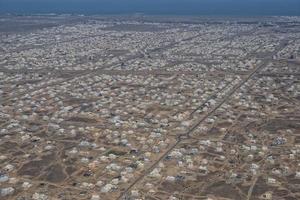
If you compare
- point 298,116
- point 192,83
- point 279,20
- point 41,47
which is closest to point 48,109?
point 192,83

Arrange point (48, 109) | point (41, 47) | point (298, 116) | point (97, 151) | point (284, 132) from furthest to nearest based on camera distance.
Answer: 1. point (41, 47)
2. point (48, 109)
3. point (298, 116)
4. point (284, 132)
5. point (97, 151)

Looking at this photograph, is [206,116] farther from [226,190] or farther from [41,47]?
[41,47]

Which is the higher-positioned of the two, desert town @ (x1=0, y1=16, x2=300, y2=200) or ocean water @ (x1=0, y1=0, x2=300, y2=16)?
desert town @ (x1=0, y1=16, x2=300, y2=200)

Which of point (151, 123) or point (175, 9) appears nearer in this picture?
point (151, 123)

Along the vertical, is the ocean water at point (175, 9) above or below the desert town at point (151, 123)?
below

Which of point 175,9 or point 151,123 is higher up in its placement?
point 151,123

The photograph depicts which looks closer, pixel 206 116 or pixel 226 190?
pixel 226 190

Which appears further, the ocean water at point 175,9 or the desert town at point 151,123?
the ocean water at point 175,9

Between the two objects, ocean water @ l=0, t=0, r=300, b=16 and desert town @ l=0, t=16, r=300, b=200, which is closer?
desert town @ l=0, t=16, r=300, b=200
